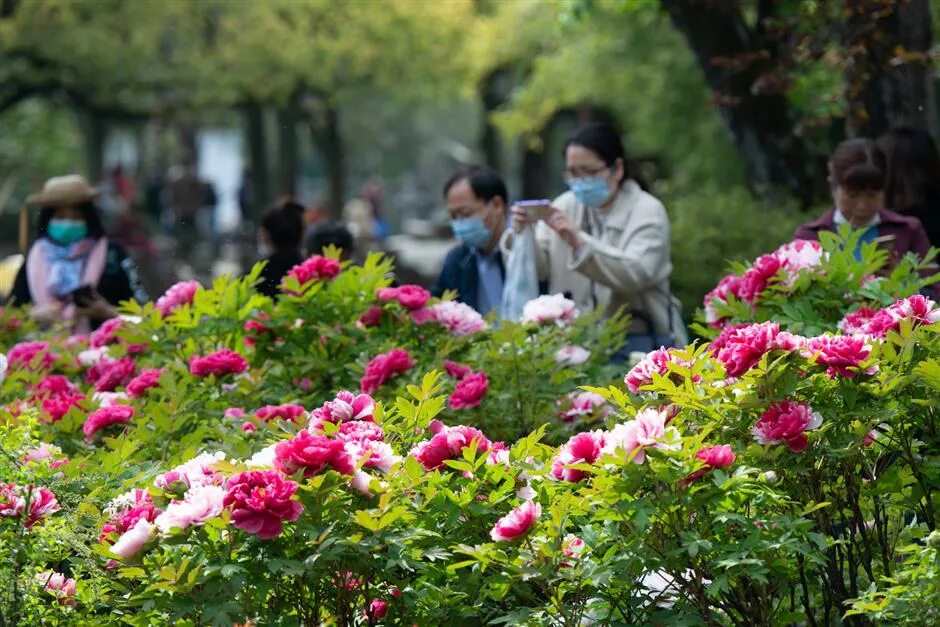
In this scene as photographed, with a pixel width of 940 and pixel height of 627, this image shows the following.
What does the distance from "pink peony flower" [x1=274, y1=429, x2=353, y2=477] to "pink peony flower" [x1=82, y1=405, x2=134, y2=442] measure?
1.93 meters

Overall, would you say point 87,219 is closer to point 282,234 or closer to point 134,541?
point 282,234

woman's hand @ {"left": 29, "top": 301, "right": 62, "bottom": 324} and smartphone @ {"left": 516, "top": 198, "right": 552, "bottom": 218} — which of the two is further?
woman's hand @ {"left": 29, "top": 301, "right": 62, "bottom": 324}

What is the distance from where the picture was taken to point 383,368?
6.41 meters

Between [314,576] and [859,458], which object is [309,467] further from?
[859,458]

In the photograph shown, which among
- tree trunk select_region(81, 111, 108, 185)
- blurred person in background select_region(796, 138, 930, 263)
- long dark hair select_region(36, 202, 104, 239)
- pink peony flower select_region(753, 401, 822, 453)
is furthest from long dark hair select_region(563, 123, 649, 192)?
tree trunk select_region(81, 111, 108, 185)

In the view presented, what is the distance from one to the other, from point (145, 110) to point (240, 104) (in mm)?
2737

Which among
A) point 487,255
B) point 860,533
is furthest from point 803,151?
point 860,533

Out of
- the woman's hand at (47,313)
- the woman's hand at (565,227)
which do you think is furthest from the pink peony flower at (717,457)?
the woman's hand at (47,313)

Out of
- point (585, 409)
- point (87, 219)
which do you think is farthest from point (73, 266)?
point (585, 409)

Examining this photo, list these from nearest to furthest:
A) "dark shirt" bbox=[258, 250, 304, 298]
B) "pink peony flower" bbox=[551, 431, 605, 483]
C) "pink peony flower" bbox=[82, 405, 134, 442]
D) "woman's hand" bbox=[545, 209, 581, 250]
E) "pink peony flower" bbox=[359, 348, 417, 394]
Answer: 1. "pink peony flower" bbox=[551, 431, 605, 483]
2. "pink peony flower" bbox=[82, 405, 134, 442]
3. "pink peony flower" bbox=[359, 348, 417, 394]
4. "woman's hand" bbox=[545, 209, 581, 250]
5. "dark shirt" bbox=[258, 250, 304, 298]

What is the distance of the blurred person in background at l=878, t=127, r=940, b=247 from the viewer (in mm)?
8336

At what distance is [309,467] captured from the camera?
4.24 m

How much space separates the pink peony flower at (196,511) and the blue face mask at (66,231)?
6692 millimetres

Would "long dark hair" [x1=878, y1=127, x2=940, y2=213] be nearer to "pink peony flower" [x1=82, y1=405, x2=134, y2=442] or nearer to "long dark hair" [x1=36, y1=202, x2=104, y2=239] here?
"pink peony flower" [x1=82, y1=405, x2=134, y2=442]
